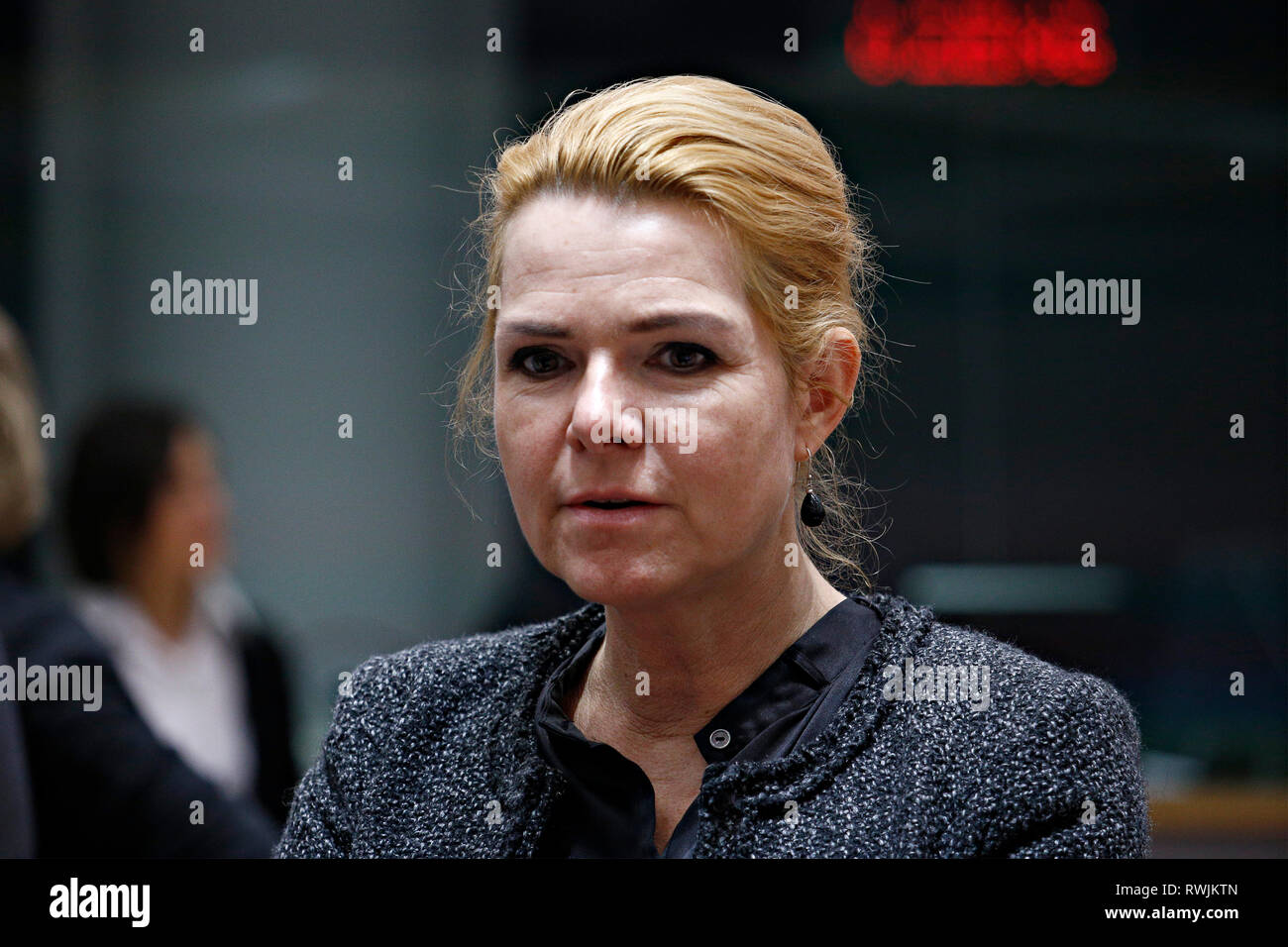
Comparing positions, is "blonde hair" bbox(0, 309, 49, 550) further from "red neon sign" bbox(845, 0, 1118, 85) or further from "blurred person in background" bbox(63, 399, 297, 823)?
"red neon sign" bbox(845, 0, 1118, 85)

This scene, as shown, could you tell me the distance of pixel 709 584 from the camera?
1.31 metres

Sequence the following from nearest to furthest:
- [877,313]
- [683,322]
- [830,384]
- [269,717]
A: [683,322] → [830,384] → [877,313] → [269,717]

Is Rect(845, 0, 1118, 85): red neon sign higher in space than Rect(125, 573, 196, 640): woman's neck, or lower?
higher

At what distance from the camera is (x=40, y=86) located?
1737mm

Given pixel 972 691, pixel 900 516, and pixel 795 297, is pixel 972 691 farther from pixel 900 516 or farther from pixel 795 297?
pixel 795 297

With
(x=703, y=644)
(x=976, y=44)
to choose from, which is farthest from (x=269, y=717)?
(x=976, y=44)

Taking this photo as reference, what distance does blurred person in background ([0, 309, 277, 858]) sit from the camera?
5.23ft

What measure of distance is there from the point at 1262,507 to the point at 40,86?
1844 millimetres

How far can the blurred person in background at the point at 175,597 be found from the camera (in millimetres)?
1749

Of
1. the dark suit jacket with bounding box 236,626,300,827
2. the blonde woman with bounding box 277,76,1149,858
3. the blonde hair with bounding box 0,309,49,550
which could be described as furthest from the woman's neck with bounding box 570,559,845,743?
the blonde hair with bounding box 0,309,49,550

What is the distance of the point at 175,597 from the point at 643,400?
0.96 meters

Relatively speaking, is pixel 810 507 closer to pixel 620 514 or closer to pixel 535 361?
pixel 620 514

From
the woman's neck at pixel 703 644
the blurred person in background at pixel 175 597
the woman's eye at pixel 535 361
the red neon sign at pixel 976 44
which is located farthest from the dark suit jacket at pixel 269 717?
the red neon sign at pixel 976 44
